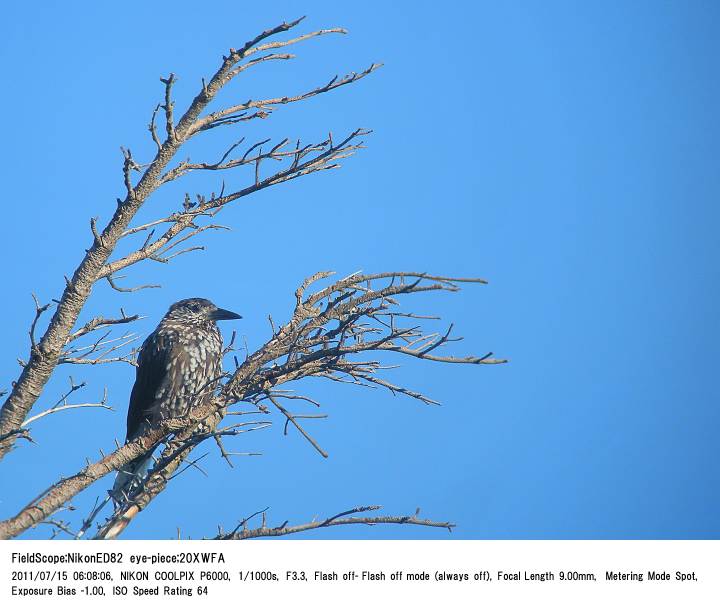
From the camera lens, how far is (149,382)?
25.2 feet

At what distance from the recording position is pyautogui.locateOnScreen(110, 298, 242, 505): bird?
756 cm

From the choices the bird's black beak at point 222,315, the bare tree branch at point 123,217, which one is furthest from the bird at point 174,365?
the bare tree branch at point 123,217

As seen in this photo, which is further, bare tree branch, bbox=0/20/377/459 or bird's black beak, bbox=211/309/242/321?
bird's black beak, bbox=211/309/242/321

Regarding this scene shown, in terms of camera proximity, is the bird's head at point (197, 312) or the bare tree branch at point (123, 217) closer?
the bare tree branch at point (123, 217)

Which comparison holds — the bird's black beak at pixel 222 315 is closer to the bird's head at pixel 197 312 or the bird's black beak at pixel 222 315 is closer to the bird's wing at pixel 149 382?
the bird's head at pixel 197 312

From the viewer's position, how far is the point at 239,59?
538cm

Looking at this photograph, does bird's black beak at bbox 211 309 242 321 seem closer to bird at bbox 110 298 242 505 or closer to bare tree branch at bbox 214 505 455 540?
bird at bbox 110 298 242 505

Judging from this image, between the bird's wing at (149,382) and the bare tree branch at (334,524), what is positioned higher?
the bird's wing at (149,382)

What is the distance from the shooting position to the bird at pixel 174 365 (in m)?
7.56

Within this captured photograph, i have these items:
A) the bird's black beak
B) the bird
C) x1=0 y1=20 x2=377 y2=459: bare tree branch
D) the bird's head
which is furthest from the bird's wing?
x1=0 y1=20 x2=377 y2=459: bare tree branch

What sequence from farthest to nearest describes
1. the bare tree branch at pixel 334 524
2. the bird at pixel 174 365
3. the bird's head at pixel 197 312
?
the bird's head at pixel 197 312, the bird at pixel 174 365, the bare tree branch at pixel 334 524
